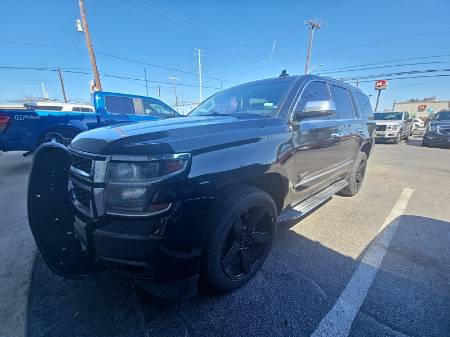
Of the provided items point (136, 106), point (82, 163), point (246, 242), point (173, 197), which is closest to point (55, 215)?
point (82, 163)

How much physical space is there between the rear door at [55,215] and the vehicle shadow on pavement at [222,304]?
14.7 inches

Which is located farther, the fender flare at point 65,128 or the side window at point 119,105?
the side window at point 119,105

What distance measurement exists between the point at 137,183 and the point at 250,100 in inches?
76.6

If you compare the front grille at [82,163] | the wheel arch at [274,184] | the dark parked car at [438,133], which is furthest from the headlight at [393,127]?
the front grille at [82,163]

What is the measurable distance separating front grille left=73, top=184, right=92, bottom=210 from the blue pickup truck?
485cm

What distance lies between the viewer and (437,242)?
2.91 metres

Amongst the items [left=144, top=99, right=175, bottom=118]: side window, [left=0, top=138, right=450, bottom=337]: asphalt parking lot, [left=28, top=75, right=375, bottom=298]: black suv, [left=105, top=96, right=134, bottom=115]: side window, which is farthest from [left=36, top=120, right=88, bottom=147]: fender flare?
[left=28, top=75, right=375, bottom=298]: black suv

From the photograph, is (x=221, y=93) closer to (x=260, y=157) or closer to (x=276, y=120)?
(x=276, y=120)

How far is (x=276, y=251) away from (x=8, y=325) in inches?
94.8

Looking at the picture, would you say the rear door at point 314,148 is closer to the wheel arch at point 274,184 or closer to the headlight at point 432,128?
the wheel arch at point 274,184

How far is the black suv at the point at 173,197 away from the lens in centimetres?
151

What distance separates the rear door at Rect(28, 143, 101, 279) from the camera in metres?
1.76

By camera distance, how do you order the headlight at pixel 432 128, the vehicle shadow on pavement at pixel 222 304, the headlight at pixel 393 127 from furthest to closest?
the headlight at pixel 393 127, the headlight at pixel 432 128, the vehicle shadow on pavement at pixel 222 304

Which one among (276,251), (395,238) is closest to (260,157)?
(276,251)
